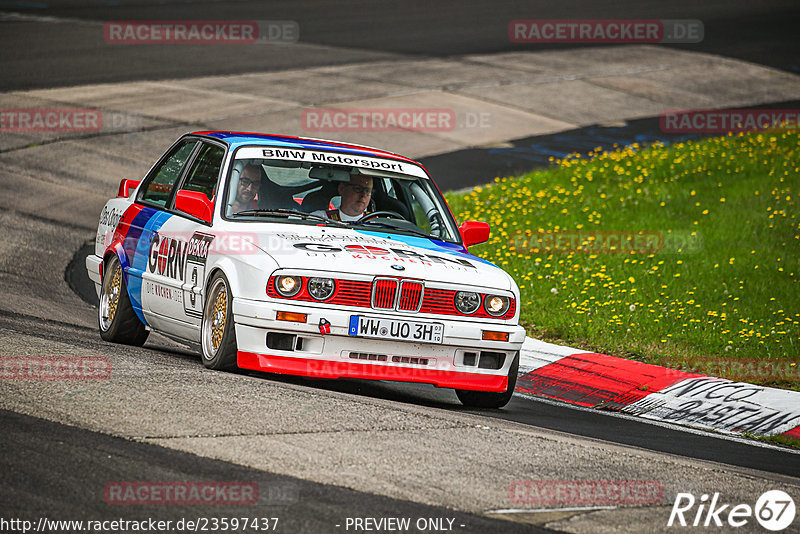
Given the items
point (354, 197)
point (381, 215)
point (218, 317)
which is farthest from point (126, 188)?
point (218, 317)

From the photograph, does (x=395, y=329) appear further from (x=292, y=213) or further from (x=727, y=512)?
(x=727, y=512)

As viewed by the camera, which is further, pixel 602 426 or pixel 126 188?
pixel 126 188

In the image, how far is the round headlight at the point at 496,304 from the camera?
25.0 feet

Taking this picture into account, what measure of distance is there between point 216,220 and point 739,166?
12.3m

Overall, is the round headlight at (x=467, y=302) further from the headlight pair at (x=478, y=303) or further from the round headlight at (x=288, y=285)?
the round headlight at (x=288, y=285)

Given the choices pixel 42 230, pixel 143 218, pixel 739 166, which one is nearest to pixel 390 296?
pixel 143 218

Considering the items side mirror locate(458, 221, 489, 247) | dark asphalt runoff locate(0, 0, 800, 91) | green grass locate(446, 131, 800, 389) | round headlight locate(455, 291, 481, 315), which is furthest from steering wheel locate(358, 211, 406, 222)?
dark asphalt runoff locate(0, 0, 800, 91)

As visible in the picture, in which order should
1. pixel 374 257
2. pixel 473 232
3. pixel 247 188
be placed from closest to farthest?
pixel 374 257
pixel 247 188
pixel 473 232

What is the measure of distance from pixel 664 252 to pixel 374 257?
6.54 metres

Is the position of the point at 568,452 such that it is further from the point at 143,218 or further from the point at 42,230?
the point at 42,230

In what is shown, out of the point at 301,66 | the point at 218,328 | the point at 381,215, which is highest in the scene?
the point at 381,215

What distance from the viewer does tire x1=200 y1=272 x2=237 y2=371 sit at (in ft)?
24.1

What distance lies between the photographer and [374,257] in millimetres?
7445

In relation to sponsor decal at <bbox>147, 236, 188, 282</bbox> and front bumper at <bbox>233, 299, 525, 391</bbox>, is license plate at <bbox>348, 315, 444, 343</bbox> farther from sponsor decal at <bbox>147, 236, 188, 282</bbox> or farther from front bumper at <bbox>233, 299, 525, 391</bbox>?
sponsor decal at <bbox>147, 236, 188, 282</bbox>
